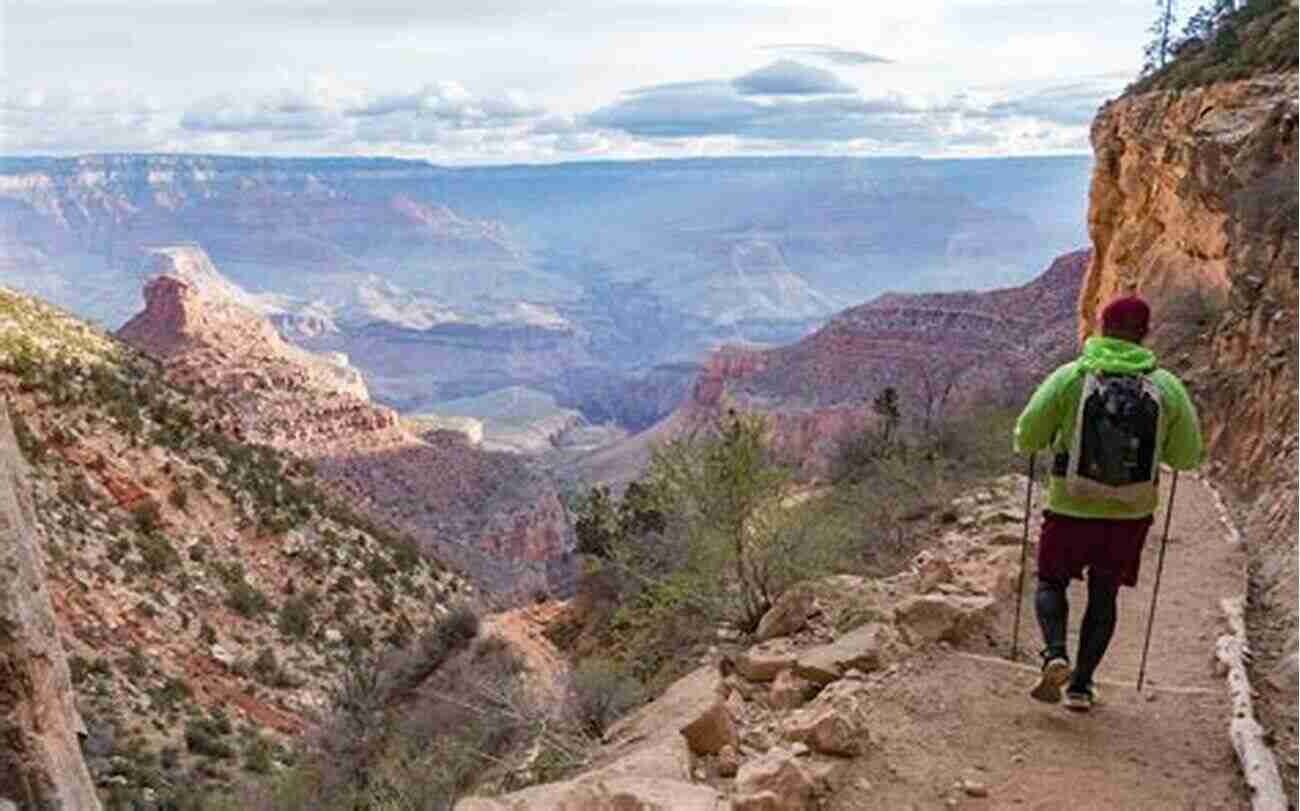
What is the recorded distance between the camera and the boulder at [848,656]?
6770 millimetres

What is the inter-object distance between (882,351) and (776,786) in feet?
264

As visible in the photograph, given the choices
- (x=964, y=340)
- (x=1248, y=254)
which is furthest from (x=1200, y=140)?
(x=964, y=340)

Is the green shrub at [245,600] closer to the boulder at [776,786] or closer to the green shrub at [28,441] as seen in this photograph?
the green shrub at [28,441]

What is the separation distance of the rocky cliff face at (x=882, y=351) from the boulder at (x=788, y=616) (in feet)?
168

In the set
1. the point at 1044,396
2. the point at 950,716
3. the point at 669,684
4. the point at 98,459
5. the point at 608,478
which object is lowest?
the point at 608,478

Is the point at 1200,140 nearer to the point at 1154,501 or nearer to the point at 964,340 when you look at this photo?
the point at 1154,501

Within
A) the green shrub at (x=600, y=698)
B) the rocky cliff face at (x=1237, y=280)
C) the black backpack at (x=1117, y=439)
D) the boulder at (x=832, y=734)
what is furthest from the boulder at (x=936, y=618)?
the black backpack at (x=1117, y=439)

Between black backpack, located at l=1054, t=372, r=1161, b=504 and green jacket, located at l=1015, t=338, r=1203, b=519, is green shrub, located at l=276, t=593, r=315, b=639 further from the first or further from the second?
black backpack, located at l=1054, t=372, r=1161, b=504

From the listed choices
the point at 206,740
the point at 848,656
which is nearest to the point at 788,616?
the point at 848,656

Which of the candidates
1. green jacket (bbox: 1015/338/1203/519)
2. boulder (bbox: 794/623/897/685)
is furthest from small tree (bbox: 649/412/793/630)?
green jacket (bbox: 1015/338/1203/519)

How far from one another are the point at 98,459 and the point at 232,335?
165 ft

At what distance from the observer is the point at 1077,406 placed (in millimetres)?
5832

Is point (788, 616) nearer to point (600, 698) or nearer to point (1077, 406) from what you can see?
point (600, 698)

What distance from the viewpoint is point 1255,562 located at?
961cm
